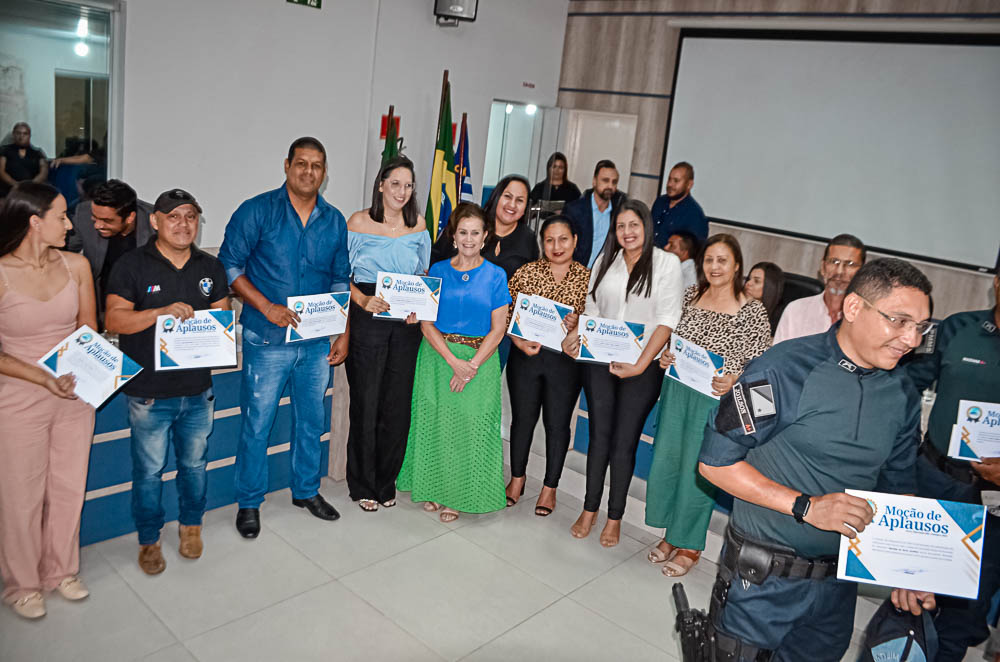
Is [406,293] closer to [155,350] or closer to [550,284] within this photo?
[550,284]

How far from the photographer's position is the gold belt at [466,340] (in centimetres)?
349

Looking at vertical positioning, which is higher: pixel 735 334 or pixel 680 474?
pixel 735 334

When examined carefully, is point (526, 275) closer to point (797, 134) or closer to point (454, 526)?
point (454, 526)

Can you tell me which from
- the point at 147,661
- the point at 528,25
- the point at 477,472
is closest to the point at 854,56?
the point at 528,25

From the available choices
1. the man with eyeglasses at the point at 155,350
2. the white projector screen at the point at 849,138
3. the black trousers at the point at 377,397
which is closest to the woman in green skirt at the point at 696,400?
the black trousers at the point at 377,397

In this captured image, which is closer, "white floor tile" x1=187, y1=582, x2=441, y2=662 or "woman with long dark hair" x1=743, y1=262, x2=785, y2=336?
"white floor tile" x1=187, y1=582, x2=441, y2=662

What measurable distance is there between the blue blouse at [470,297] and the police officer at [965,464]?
1890 millimetres

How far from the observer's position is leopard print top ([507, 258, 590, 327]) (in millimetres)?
3523

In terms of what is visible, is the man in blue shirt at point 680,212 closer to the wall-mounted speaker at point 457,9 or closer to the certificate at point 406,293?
the wall-mounted speaker at point 457,9

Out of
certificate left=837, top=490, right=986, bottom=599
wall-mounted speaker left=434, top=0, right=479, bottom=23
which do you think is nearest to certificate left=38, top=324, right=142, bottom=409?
certificate left=837, top=490, right=986, bottom=599

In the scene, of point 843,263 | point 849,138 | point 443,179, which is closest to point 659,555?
point 843,263

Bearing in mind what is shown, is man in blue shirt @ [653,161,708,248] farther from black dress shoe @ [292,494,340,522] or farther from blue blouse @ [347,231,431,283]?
black dress shoe @ [292,494,340,522]

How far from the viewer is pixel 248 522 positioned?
131 inches

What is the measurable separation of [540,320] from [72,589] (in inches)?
87.2
